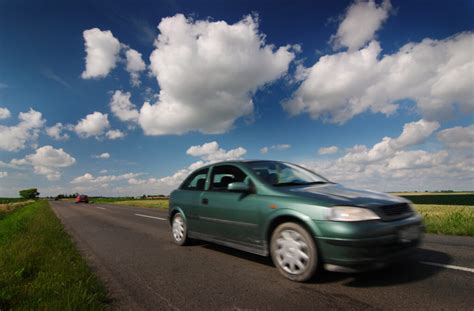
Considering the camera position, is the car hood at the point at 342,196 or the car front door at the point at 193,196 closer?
the car hood at the point at 342,196

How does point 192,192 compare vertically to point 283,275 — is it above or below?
above

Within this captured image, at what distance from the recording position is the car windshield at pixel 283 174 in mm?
4594

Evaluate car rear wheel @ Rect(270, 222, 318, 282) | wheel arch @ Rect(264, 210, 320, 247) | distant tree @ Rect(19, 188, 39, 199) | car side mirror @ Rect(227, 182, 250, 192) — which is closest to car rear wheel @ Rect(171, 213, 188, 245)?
car side mirror @ Rect(227, 182, 250, 192)

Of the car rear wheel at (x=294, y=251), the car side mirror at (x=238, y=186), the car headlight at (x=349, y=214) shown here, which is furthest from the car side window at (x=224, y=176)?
the car headlight at (x=349, y=214)

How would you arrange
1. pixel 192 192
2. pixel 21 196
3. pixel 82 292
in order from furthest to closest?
pixel 21 196
pixel 192 192
pixel 82 292

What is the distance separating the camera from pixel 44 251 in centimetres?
550

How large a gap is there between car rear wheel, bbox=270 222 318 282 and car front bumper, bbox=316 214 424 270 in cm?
15

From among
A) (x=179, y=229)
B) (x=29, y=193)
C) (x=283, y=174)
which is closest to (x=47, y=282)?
(x=179, y=229)

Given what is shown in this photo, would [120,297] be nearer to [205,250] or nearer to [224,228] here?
[224,228]

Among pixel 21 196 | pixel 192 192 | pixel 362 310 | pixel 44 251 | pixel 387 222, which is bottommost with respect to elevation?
pixel 362 310

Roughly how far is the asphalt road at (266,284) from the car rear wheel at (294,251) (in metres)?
0.13

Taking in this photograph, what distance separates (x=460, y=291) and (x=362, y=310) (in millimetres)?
1258

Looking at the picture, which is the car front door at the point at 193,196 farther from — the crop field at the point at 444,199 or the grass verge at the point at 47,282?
the crop field at the point at 444,199

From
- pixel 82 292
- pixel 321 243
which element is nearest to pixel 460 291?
pixel 321 243
